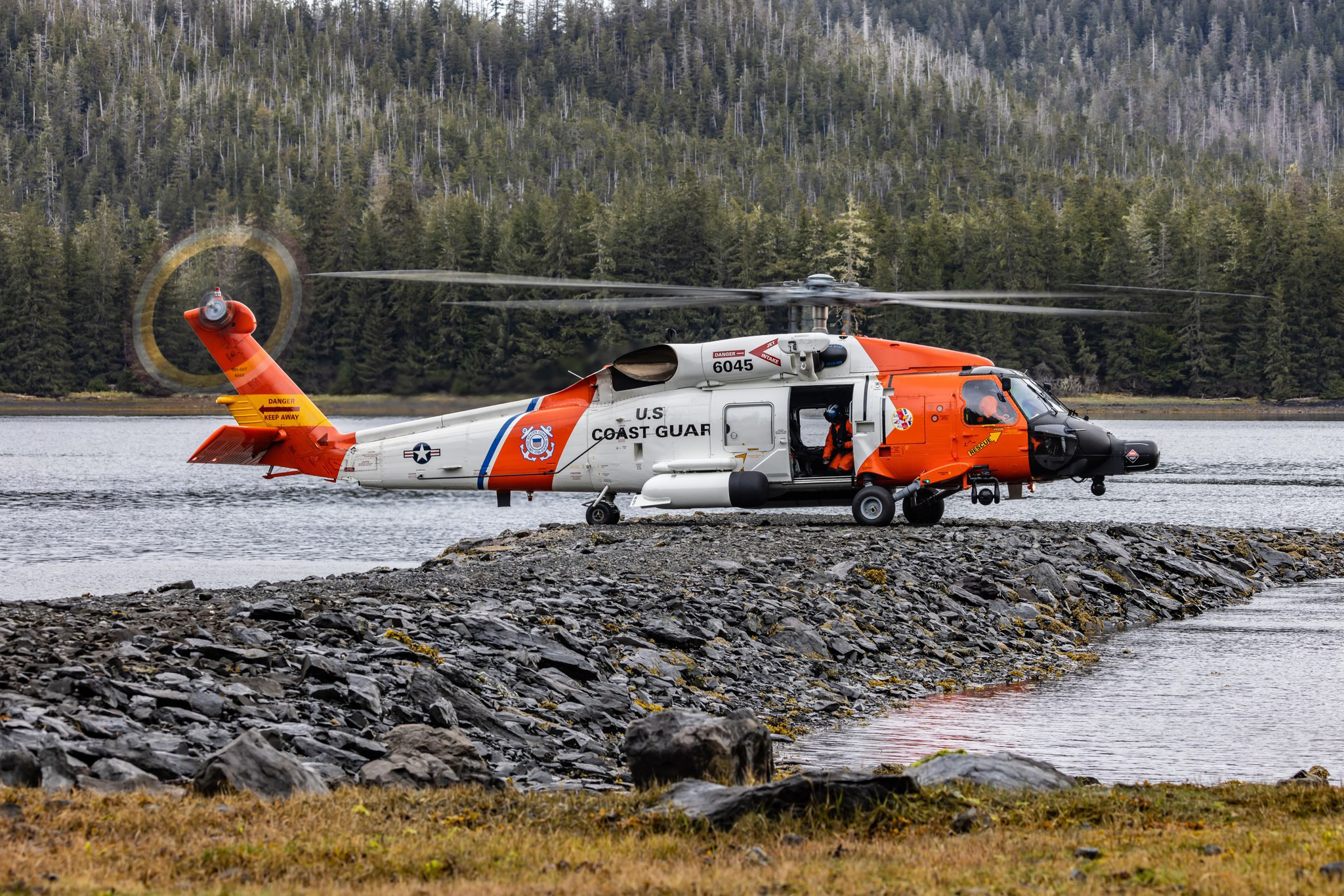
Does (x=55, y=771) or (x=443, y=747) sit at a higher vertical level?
(x=55, y=771)

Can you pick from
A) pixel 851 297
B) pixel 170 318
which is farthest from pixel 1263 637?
pixel 170 318

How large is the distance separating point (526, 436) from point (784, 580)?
29.5 ft

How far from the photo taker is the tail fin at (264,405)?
1151 inches

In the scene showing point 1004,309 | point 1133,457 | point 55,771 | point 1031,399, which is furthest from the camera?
point 1031,399

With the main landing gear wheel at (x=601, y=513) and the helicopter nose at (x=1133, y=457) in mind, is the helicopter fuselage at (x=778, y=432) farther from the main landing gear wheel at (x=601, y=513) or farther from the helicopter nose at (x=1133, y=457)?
the main landing gear wheel at (x=601, y=513)

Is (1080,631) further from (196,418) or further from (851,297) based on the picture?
(196,418)

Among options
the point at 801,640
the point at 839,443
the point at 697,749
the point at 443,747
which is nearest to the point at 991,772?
the point at 697,749

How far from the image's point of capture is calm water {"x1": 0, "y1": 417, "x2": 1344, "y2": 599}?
27.9 m

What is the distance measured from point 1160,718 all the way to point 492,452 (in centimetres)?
1514

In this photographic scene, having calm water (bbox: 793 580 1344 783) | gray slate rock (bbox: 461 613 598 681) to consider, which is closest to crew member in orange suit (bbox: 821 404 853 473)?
calm water (bbox: 793 580 1344 783)

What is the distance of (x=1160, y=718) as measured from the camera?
1502 cm

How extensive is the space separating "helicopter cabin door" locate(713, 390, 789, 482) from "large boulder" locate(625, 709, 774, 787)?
15.8 meters

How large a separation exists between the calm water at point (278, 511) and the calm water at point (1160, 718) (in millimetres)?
13911

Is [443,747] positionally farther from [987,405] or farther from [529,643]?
[987,405]
